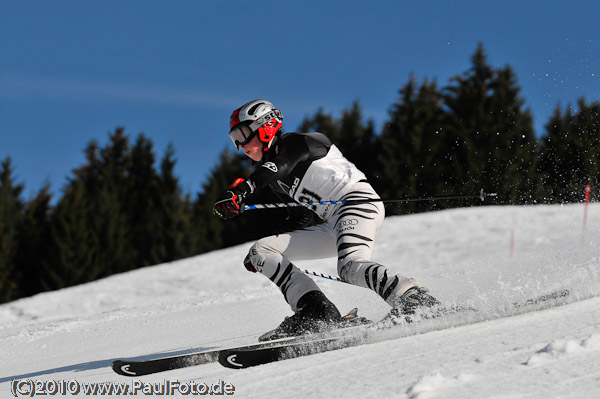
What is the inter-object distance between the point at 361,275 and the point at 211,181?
1081 inches

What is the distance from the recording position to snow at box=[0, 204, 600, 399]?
261 cm

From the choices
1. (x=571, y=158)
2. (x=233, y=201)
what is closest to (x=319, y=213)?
(x=233, y=201)

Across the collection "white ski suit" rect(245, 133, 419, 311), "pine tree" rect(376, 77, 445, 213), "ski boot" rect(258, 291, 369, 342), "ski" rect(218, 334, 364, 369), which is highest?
"pine tree" rect(376, 77, 445, 213)

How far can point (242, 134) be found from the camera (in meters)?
4.32

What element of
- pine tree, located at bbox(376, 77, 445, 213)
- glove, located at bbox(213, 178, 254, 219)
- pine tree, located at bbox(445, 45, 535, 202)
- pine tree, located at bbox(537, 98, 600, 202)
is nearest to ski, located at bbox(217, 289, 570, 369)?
glove, located at bbox(213, 178, 254, 219)

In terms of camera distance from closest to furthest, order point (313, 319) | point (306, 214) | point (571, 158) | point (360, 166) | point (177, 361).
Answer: point (177, 361) → point (313, 319) → point (306, 214) → point (571, 158) → point (360, 166)

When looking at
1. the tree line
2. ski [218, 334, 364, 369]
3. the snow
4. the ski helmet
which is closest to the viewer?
the snow

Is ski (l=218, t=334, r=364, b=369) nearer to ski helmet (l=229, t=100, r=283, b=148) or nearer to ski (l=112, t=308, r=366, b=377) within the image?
→ ski (l=112, t=308, r=366, b=377)

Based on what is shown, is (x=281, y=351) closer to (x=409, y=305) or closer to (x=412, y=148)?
(x=409, y=305)

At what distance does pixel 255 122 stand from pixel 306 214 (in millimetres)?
748

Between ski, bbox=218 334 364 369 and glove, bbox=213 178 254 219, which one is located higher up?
glove, bbox=213 178 254 219

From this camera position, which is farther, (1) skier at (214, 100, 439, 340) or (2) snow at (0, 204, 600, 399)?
(1) skier at (214, 100, 439, 340)

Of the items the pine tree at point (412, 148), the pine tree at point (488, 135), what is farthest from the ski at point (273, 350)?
Result: the pine tree at point (412, 148)

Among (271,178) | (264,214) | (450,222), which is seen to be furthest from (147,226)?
(271,178)
